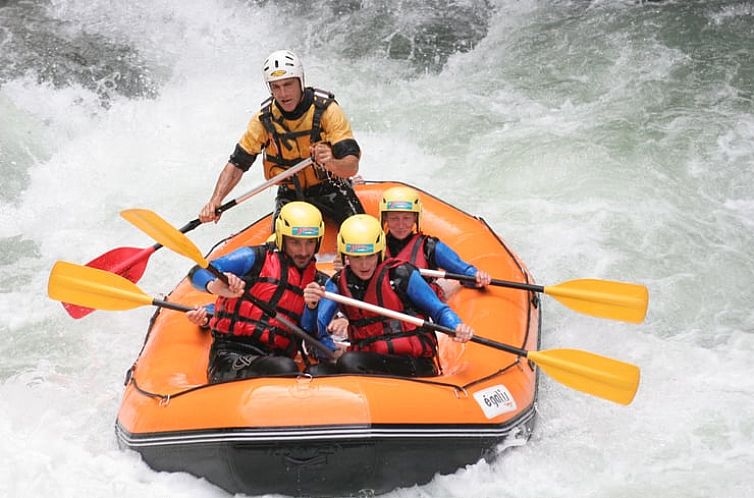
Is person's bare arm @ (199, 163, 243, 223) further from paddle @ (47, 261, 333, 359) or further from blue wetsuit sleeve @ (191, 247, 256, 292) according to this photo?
blue wetsuit sleeve @ (191, 247, 256, 292)

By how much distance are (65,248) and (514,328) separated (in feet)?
11.7

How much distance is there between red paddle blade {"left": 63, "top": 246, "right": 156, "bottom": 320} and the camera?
513 centimetres

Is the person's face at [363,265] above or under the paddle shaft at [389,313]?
above

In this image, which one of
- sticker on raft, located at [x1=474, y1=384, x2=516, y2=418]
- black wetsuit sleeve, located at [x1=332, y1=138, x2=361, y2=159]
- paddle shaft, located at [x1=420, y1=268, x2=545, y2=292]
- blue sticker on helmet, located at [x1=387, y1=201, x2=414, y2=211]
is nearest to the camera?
sticker on raft, located at [x1=474, y1=384, x2=516, y2=418]

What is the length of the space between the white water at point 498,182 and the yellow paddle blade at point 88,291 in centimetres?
Result: 68

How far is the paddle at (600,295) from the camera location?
464cm

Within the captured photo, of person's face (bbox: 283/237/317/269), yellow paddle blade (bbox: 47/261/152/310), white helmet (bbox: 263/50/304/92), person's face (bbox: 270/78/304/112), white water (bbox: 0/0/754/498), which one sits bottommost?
white water (bbox: 0/0/754/498)

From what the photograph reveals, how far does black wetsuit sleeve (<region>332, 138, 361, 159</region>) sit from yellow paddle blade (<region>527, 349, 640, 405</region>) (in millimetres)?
1383

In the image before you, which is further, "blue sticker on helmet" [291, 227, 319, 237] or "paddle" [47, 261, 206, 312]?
"paddle" [47, 261, 206, 312]

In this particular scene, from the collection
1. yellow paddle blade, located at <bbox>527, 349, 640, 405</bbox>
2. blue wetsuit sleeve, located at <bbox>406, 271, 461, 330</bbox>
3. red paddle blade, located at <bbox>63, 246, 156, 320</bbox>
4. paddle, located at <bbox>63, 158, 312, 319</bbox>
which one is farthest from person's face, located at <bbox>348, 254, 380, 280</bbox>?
red paddle blade, located at <bbox>63, 246, 156, 320</bbox>

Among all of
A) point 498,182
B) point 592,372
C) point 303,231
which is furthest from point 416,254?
point 498,182

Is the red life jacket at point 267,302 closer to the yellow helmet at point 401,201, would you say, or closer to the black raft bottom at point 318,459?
the black raft bottom at point 318,459

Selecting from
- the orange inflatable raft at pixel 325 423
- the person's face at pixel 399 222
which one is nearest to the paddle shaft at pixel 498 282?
the person's face at pixel 399 222

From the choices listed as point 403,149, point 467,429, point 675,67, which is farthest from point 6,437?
point 675,67
